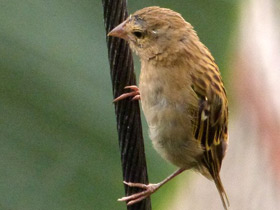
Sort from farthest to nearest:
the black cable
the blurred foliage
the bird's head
→ the blurred foliage, the bird's head, the black cable

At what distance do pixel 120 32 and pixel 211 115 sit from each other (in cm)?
64

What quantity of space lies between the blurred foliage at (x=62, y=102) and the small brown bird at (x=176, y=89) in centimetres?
29

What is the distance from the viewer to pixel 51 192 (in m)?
3.48

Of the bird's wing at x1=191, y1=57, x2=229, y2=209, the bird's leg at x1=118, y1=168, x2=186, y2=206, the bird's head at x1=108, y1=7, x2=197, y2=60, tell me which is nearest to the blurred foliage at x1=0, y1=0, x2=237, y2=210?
the bird's leg at x1=118, y1=168, x2=186, y2=206

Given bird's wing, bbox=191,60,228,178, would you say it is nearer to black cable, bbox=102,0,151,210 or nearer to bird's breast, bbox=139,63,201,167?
bird's breast, bbox=139,63,201,167

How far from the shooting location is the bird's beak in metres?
2.60

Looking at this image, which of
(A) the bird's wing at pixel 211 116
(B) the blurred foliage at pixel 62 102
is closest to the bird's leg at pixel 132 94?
(A) the bird's wing at pixel 211 116

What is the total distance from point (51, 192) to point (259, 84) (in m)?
2.41

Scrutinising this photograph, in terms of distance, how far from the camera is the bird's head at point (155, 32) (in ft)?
9.56

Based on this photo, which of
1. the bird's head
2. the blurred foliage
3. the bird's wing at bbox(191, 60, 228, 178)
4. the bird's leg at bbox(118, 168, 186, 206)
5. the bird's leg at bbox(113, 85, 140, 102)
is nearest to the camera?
the bird's leg at bbox(113, 85, 140, 102)

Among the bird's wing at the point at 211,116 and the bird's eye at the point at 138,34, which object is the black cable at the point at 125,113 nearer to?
the bird's eye at the point at 138,34

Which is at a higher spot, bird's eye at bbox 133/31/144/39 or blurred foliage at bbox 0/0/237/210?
bird's eye at bbox 133/31/144/39

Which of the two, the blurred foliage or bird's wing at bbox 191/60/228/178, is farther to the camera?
the blurred foliage

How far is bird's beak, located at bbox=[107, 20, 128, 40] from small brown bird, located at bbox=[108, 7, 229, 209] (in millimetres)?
51
